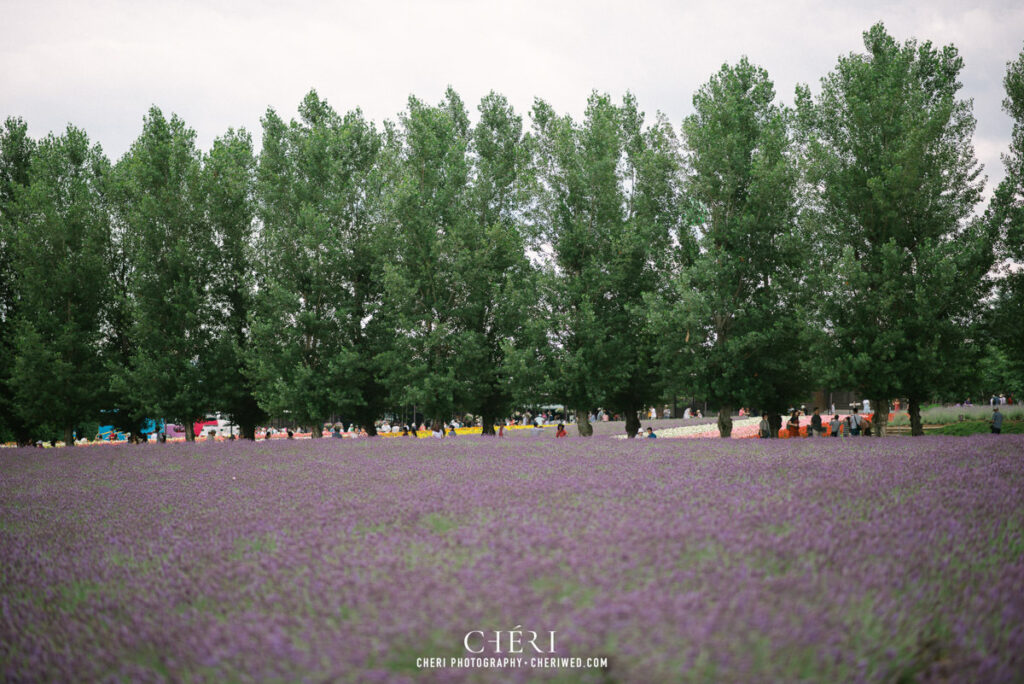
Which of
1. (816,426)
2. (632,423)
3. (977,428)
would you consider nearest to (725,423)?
(816,426)

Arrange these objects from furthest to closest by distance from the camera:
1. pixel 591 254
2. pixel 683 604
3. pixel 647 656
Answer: pixel 591 254 → pixel 683 604 → pixel 647 656

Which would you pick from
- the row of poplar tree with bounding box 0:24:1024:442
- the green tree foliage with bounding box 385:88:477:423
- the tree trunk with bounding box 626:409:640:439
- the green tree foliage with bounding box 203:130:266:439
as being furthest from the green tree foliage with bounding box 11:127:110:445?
the tree trunk with bounding box 626:409:640:439

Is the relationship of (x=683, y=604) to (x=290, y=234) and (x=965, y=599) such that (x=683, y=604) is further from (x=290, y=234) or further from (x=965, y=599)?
(x=290, y=234)

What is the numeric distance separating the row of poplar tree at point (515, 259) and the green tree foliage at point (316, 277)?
14 cm

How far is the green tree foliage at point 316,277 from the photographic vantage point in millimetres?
32031

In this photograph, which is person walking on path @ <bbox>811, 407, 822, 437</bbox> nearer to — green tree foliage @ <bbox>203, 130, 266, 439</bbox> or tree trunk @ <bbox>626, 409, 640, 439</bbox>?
tree trunk @ <bbox>626, 409, 640, 439</bbox>

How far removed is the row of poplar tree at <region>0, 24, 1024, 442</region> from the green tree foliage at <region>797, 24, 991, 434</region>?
12cm

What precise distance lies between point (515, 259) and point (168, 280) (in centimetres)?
1835

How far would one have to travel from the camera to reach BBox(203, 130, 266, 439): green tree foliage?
34.9m

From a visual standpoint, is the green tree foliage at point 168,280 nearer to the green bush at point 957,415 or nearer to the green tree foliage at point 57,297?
the green tree foliage at point 57,297

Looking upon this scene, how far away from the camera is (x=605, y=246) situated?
101ft

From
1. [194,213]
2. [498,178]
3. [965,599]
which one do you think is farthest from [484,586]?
[194,213]

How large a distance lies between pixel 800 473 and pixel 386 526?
639cm

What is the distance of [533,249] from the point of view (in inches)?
1262
